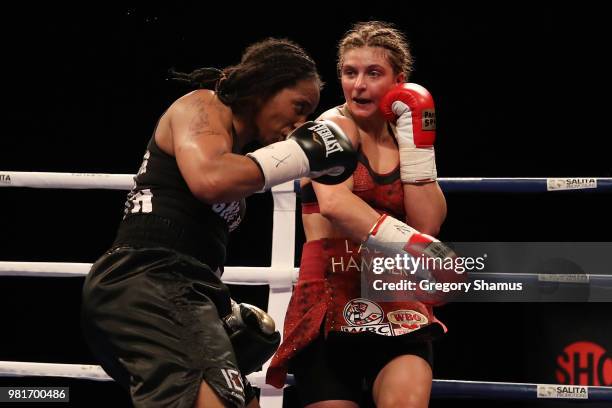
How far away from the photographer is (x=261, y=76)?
67.8 inches

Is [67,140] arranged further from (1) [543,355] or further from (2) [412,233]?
(2) [412,233]

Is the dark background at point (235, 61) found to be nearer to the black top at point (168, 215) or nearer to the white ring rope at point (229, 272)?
the white ring rope at point (229, 272)

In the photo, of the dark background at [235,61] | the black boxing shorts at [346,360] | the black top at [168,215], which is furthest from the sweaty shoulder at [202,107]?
the dark background at [235,61]

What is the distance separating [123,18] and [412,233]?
3.91 m

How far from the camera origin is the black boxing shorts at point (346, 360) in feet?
6.00

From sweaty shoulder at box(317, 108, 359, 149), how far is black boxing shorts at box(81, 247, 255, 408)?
19.8 inches

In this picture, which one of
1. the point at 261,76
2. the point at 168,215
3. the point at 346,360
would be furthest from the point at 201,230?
the point at 346,360

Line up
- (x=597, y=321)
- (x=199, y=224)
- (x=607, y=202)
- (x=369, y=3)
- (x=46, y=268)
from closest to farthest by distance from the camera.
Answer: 1. (x=199, y=224)
2. (x=46, y=268)
3. (x=597, y=321)
4. (x=607, y=202)
5. (x=369, y=3)

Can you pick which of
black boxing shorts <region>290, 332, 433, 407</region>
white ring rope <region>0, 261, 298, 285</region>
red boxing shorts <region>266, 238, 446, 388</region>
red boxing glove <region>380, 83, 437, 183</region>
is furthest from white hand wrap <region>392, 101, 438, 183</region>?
white ring rope <region>0, 261, 298, 285</region>

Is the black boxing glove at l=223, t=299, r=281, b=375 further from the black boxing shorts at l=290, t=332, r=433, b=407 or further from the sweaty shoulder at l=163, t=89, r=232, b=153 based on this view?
the sweaty shoulder at l=163, t=89, r=232, b=153

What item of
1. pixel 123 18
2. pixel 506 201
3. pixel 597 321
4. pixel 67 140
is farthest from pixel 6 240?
pixel 597 321

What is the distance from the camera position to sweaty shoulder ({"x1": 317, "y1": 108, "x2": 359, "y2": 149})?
1.92 meters

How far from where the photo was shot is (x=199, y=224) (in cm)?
168

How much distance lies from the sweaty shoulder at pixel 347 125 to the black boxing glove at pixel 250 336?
474 millimetres
